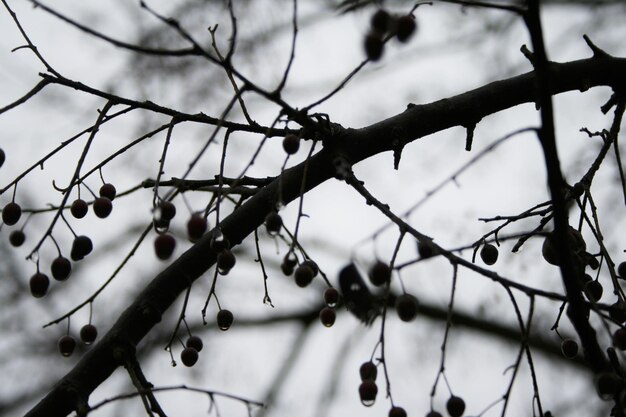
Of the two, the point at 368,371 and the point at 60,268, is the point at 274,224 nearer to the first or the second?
the point at 368,371

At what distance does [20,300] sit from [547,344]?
537 centimetres

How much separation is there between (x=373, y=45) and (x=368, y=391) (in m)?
0.68

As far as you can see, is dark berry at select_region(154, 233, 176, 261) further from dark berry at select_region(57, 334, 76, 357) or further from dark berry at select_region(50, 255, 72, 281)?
dark berry at select_region(57, 334, 76, 357)

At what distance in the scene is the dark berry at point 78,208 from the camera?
5.44 ft

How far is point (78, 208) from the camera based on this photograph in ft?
5.46

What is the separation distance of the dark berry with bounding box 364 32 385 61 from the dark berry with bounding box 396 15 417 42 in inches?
3.4

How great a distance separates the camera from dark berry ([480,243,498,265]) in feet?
5.66

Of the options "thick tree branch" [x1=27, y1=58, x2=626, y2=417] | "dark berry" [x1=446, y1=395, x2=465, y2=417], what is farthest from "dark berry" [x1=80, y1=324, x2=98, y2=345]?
"dark berry" [x1=446, y1=395, x2=465, y2=417]

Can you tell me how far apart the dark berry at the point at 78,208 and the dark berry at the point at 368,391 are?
81 cm

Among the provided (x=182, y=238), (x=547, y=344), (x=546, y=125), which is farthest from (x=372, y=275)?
(x=182, y=238)

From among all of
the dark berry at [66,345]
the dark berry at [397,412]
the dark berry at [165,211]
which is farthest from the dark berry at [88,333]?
the dark berry at [397,412]

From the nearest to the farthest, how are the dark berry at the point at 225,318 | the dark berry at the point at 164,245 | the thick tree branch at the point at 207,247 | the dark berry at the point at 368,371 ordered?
the dark berry at the point at 164,245
the dark berry at the point at 368,371
the thick tree branch at the point at 207,247
the dark berry at the point at 225,318

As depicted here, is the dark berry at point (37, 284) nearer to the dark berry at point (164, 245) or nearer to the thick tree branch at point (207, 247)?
the thick tree branch at point (207, 247)

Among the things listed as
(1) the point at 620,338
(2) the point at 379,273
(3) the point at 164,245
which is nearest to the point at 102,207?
(3) the point at 164,245
